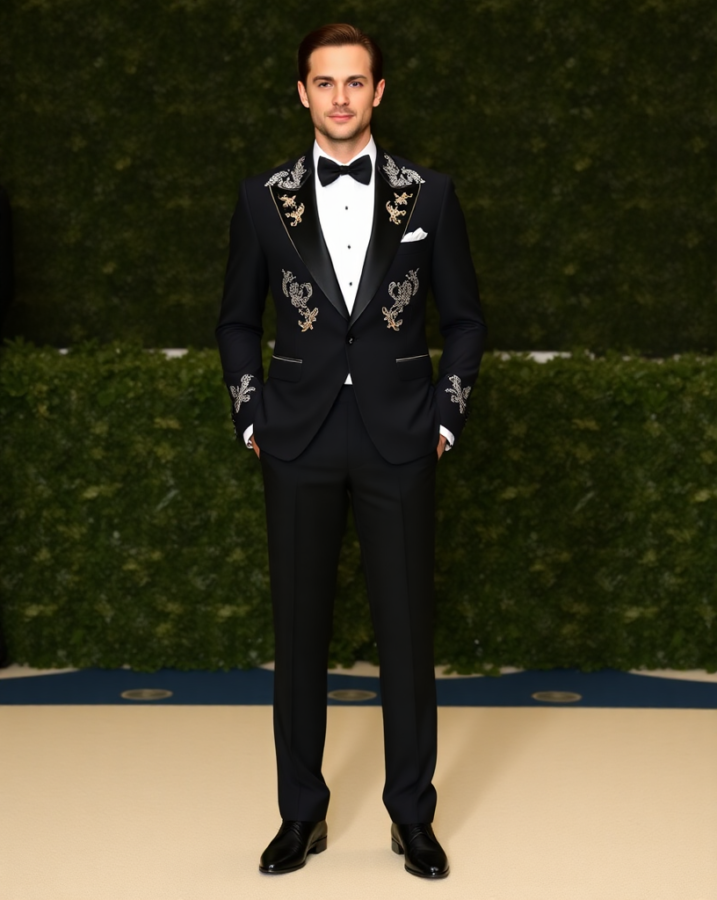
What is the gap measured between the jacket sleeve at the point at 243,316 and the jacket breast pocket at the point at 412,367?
0.33m

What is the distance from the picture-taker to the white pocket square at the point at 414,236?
9.53 feet

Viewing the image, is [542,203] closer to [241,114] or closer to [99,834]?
[241,114]

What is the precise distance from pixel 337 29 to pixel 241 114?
97.4 inches

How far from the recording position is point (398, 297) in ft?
9.52

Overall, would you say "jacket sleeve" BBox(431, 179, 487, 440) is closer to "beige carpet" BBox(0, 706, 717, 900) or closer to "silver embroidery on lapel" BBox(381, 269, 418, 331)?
"silver embroidery on lapel" BBox(381, 269, 418, 331)

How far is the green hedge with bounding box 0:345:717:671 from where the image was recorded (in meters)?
4.59

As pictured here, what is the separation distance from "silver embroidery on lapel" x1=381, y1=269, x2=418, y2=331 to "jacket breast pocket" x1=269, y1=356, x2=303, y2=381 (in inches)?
8.8

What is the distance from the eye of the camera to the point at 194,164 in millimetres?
5242

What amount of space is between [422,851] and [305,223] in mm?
1478

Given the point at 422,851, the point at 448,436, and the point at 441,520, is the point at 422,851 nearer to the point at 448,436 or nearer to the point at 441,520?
the point at 448,436

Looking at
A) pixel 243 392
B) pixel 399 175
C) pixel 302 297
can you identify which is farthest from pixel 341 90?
pixel 243 392

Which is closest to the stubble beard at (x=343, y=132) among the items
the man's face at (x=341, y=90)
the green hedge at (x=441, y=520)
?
the man's face at (x=341, y=90)

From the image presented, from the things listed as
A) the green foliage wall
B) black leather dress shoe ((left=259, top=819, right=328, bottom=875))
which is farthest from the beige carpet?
the green foliage wall

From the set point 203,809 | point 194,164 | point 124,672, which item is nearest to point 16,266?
point 194,164
